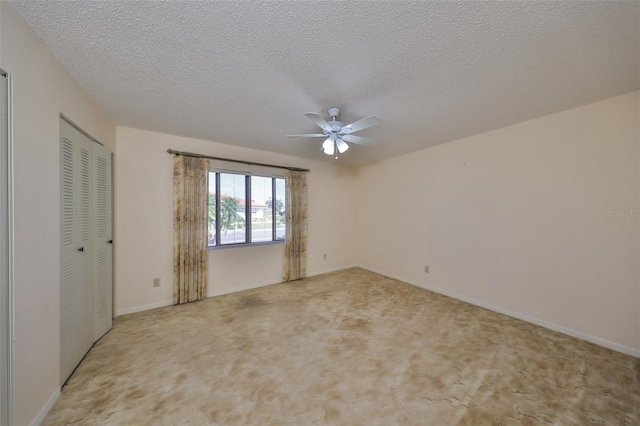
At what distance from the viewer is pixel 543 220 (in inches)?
105

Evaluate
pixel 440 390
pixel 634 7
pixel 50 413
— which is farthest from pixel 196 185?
pixel 634 7

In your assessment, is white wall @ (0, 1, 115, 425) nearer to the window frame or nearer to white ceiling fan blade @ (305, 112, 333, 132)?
white ceiling fan blade @ (305, 112, 333, 132)

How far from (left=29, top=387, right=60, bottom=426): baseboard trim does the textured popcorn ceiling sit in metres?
2.42

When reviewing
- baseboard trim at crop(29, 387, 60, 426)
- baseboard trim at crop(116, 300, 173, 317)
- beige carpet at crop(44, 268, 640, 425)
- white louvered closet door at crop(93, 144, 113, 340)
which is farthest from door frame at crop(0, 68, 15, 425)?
baseboard trim at crop(116, 300, 173, 317)

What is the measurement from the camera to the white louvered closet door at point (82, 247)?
69.6 inches

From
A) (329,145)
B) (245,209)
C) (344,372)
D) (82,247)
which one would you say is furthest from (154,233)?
(344,372)

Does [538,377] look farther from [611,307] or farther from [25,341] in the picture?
[25,341]

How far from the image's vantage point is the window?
12.1 ft

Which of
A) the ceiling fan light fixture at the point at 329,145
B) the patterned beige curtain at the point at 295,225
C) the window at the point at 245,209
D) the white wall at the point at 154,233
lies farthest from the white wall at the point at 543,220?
the white wall at the point at 154,233

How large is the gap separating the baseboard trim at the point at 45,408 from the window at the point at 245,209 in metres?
2.17

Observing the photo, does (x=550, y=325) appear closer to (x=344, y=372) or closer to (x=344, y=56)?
(x=344, y=372)

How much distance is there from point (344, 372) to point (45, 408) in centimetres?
208

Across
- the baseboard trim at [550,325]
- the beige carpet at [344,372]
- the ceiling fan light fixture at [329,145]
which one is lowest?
the beige carpet at [344,372]

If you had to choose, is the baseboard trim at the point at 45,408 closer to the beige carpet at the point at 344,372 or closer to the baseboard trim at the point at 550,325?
the beige carpet at the point at 344,372
